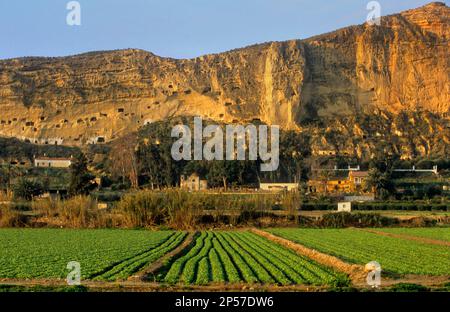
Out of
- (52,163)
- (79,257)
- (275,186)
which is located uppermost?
(52,163)

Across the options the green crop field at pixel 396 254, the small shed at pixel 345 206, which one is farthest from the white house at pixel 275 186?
the green crop field at pixel 396 254

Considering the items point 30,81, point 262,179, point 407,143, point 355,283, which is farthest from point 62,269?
point 30,81

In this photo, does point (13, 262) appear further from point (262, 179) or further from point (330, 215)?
point (262, 179)

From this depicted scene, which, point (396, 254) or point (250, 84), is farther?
point (250, 84)

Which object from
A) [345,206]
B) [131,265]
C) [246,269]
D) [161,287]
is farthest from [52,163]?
[161,287]

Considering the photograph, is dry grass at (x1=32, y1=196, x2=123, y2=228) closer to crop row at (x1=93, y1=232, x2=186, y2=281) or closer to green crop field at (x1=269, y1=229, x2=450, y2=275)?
crop row at (x1=93, y1=232, x2=186, y2=281)

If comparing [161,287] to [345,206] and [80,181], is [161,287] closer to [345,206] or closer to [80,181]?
[345,206]

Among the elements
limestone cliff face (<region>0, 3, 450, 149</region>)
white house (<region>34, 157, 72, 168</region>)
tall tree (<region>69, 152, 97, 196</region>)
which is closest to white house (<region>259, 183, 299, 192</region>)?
tall tree (<region>69, 152, 97, 196</region>)
